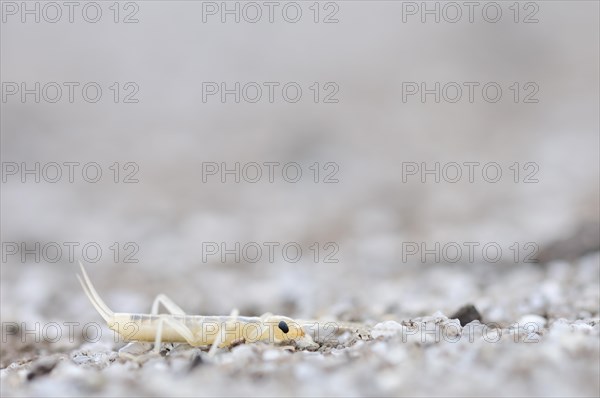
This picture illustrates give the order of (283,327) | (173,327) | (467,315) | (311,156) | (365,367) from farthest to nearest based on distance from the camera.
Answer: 1. (311,156)
2. (467,315)
3. (283,327)
4. (173,327)
5. (365,367)

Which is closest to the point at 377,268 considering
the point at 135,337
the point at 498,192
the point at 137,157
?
the point at 498,192

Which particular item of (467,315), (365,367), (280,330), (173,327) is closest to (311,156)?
(467,315)

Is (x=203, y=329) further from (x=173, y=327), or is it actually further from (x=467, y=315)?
(x=467, y=315)

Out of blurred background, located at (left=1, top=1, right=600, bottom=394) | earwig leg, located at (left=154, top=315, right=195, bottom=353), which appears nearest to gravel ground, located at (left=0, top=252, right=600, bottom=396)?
earwig leg, located at (left=154, top=315, right=195, bottom=353)

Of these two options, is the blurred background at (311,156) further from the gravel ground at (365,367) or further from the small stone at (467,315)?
the gravel ground at (365,367)

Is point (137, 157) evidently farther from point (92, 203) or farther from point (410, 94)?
point (410, 94)

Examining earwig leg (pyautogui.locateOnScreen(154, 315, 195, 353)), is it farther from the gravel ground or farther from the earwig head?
the earwig head
